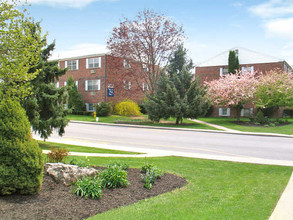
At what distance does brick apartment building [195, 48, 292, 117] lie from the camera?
39.7 metres

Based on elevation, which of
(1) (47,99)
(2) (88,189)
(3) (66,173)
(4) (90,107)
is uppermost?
(1) (47,99)

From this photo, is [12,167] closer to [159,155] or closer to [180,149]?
[159,155]

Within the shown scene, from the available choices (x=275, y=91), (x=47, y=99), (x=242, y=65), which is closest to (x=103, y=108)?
(x=275, y=91)

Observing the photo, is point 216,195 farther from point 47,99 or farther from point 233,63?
point 233,63

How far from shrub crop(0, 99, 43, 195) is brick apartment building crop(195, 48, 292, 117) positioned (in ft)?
116

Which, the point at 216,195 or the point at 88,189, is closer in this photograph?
the point at 88,189

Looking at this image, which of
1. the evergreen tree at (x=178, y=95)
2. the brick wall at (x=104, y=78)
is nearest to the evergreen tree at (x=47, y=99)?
the evergreen tree at (x=178, y=95)

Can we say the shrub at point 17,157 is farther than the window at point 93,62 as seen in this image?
No

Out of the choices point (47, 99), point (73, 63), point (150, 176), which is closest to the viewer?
point (150, 176)

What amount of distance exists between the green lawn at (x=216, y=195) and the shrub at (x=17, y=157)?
1.48m

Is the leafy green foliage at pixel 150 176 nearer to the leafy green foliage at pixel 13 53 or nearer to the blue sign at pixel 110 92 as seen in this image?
the leafy green foliage at pixel 13 53

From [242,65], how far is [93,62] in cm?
1997

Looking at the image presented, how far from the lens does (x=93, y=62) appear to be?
38.7 metres

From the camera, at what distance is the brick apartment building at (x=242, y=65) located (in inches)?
1564
